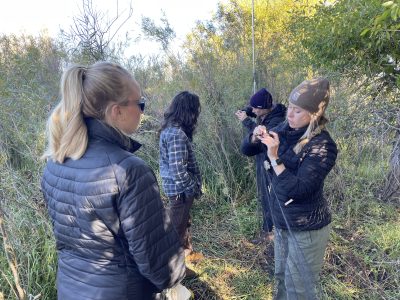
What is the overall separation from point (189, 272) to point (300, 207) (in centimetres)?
150

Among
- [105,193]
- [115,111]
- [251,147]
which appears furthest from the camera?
[251,147]

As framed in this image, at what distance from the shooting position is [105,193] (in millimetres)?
1288

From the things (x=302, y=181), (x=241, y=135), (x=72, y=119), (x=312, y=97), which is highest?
(x=72, y=119)

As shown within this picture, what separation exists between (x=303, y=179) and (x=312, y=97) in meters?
0.52

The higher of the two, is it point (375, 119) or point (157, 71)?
point (157, 71)


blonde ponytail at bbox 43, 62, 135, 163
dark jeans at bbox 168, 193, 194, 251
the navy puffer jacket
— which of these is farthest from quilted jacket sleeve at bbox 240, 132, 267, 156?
blonde ponytail at bbox 43, 62, 135, 163

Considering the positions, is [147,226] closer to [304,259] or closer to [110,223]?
[110,223]

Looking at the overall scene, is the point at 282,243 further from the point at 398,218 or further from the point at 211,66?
the point at 211,66

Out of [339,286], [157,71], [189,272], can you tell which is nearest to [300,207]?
[339,286]

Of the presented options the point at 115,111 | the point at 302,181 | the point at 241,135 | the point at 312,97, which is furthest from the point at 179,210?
the point at 115,111

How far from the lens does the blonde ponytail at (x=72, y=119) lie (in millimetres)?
1350

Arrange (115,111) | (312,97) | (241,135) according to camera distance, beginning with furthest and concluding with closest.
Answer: (241,135) < (312,97) < (115,111)

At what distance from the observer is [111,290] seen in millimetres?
1396

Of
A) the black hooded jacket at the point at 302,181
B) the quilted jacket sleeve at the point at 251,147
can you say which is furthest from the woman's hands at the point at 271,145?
the quilted jacket sleeve at the point at 251,147
